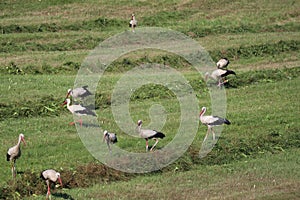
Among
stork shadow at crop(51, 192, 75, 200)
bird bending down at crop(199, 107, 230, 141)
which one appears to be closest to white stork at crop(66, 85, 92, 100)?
bird bending down at crop(199, 107, 230, 141)

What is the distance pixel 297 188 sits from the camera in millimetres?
21016

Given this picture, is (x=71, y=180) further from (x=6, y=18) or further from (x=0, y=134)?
(x=6, y=18)

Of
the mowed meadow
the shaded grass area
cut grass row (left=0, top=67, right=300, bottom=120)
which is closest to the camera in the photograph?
the shaded grass area

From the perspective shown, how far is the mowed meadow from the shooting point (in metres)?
21.2

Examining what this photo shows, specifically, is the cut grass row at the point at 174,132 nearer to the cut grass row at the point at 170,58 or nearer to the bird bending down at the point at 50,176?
the bird bending down at the point at 50,176

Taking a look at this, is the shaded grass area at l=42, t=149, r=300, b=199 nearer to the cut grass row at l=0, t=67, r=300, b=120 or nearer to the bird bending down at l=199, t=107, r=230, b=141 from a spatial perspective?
the bird bending down at l=199, t=107, r=230, b=141

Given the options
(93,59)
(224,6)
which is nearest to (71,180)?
(93,59)

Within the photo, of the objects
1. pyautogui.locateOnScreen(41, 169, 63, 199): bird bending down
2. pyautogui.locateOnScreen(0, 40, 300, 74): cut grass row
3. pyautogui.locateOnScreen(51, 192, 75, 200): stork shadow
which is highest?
pyautogui.locateOnScreen(41, 169, 63, 199): bird bending down

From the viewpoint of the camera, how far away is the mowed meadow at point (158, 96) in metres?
21.2

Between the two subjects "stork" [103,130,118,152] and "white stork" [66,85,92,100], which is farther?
"white stork" [66,85,92,100]

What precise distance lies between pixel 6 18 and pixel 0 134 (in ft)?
68.4

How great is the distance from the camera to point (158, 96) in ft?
103

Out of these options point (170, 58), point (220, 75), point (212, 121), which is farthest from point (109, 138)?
point (170, 58)

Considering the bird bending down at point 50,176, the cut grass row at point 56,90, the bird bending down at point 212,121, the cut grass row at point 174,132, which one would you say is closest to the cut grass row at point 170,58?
the cut grass row at point 56,90
